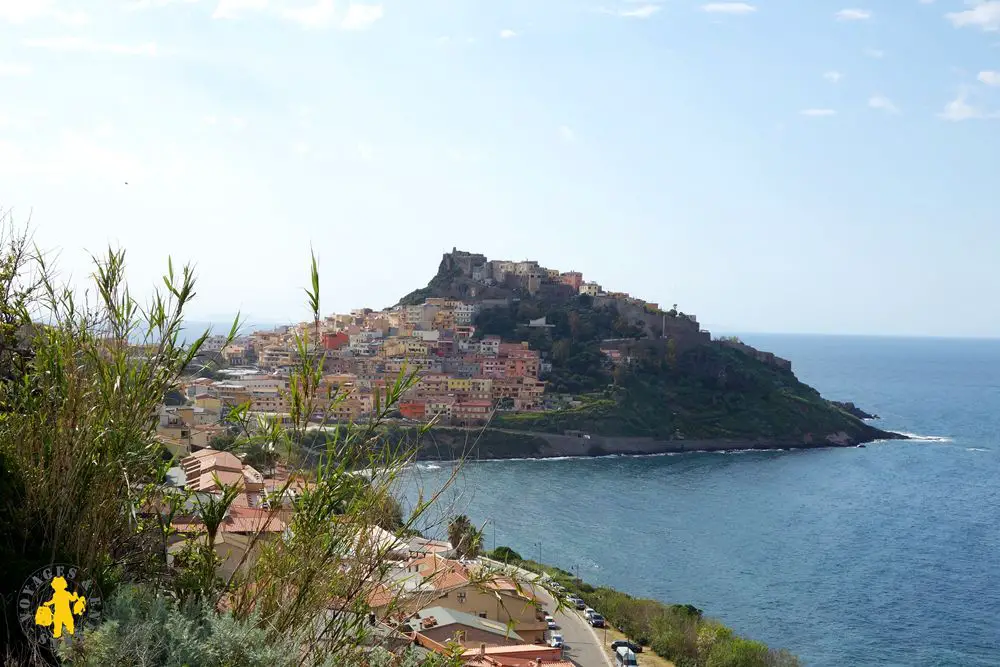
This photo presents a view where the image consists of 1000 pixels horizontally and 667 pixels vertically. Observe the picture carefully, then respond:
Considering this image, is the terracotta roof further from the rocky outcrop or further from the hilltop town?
the rocky outcrop

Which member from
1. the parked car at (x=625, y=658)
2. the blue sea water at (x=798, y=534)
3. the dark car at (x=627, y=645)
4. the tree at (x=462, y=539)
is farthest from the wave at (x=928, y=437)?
the tree at (x=462, y=539)

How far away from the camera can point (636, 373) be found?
116 feet

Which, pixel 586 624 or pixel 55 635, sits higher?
pixel 55 635

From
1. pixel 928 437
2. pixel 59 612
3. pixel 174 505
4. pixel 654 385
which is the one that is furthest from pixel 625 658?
pixel 928 437

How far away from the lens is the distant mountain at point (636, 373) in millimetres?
31922

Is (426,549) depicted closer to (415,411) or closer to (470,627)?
(470,627)

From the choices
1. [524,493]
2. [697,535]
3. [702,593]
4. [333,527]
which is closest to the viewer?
[333,527]

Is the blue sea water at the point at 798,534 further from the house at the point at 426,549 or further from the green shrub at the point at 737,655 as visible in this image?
the green shrub at the point at 737,655

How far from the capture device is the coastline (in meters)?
28.1

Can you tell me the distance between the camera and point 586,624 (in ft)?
38.1

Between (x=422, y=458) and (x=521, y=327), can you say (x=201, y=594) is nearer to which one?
(x=422, y=458)

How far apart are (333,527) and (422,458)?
2486 cm

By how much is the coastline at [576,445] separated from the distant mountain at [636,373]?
4.7 inches

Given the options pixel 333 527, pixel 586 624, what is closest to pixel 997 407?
pixel 586 624
